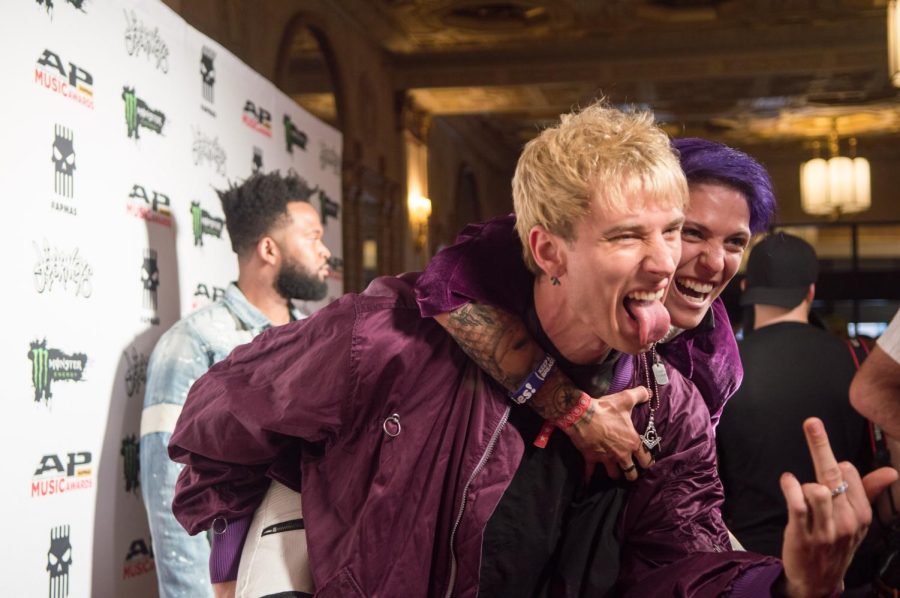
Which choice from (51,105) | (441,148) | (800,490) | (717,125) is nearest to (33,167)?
(51,105)

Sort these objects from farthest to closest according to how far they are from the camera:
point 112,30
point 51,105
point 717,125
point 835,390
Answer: point 717,125 < point 112,30 < point 51,105 < point 835,390

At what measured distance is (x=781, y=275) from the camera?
3.23 metres

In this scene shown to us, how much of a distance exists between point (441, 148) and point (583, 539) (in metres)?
11.0

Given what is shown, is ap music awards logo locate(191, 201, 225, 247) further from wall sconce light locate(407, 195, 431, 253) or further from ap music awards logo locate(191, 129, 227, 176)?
wall sconce light locate(407, 195, 431, 253)

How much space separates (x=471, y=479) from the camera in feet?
5.70

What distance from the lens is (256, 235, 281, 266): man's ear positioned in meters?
4.10

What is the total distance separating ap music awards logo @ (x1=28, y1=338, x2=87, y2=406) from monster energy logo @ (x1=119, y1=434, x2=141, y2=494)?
40 centimetres

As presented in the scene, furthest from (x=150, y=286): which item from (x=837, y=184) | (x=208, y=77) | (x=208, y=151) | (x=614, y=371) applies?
(x=837, y=184)

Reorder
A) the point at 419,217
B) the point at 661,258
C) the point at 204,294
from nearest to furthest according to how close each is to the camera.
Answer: the point at 661,258, the point at 204,294, the point at 419,217

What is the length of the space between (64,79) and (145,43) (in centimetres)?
66

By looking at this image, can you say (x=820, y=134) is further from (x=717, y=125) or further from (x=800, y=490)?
(x=800, y=490)

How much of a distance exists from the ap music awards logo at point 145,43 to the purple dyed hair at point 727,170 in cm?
261

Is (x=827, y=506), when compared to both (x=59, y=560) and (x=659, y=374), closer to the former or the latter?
(x=659, y=374)

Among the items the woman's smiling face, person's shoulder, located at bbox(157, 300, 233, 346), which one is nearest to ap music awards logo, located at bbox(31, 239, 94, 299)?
person's shoulder, located at bbox(157, 300, 233, 346)
